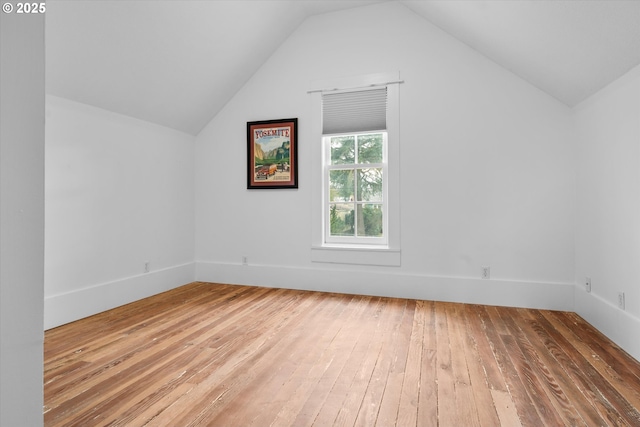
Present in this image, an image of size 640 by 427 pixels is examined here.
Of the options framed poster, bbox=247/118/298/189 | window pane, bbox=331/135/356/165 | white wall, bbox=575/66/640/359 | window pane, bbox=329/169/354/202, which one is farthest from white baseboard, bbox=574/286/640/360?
framed poster, bbox=247/118/298/189

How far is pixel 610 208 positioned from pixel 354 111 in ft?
8.32

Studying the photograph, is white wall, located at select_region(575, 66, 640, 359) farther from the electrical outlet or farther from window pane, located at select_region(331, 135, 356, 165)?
window pane, located at select_region(331, 135, 356, 165)

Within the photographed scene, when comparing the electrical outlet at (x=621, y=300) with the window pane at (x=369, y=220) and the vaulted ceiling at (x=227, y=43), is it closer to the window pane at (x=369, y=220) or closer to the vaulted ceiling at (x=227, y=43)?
the vaulted ceiling at (x=227, y=43)

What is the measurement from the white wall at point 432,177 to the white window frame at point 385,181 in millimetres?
74

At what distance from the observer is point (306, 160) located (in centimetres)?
412

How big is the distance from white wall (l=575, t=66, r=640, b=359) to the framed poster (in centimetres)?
286

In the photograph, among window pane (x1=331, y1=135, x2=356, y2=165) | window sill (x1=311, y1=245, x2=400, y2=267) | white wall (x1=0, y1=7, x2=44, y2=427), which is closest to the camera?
white wall (x1=0, y1=7, x2=44, y2=427)

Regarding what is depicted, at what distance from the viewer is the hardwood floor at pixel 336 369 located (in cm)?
162

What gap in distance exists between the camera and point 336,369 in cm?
207

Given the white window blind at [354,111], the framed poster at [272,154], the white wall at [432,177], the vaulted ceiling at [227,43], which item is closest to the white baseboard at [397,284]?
the white wall at [432,177]

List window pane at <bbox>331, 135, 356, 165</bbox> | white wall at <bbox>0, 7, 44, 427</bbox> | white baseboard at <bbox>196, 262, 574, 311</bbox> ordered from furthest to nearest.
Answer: window pane at <bbox>331, 135, 356, 165</bbox> → white baseboard at <bbox>196, 262, 574, 311</bbox> → white wall at <bbox>0, 7, 44, 427</bbox>

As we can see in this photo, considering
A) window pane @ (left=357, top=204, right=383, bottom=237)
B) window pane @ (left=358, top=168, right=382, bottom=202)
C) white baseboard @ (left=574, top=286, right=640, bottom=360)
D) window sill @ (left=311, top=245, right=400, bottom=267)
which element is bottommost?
white baseboard @ (left=574, top=286, right=640, bottom=360)

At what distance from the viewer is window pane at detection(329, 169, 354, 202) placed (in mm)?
4066

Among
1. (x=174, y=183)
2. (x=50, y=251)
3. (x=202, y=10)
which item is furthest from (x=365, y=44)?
(x=50, y=251)
